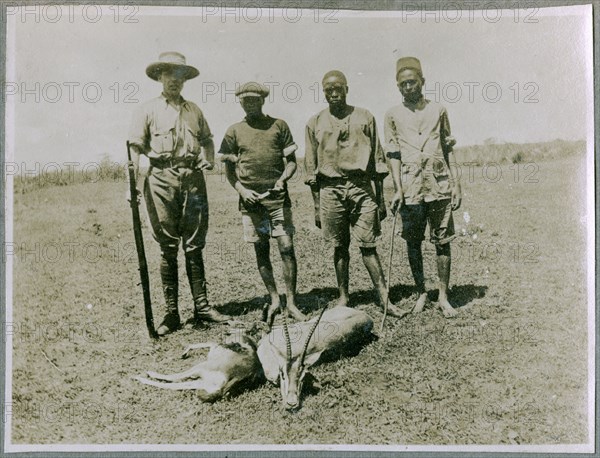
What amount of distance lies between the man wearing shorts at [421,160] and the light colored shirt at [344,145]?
13 cm

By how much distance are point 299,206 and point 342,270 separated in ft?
2.00

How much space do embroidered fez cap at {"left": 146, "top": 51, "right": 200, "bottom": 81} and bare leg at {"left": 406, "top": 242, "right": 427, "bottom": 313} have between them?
2176mm

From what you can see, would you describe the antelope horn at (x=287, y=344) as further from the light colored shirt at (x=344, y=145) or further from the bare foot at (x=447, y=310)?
the bare foot at (x=447, y=310)

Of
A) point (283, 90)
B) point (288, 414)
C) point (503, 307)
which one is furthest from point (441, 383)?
point (283, 90)

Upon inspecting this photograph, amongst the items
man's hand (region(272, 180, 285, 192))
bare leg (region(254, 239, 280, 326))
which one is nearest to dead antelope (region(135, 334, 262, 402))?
bare leg (region(254, 239, 280, 326))

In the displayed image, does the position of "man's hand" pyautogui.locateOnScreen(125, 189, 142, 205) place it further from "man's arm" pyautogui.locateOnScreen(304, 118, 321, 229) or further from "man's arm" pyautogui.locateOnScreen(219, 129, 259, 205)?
"man's arm" pyautogui.locateOnScreen(304, 118, 321, 229)

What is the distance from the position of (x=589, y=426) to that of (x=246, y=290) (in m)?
2.85

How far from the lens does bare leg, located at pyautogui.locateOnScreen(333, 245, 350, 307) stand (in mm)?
4414

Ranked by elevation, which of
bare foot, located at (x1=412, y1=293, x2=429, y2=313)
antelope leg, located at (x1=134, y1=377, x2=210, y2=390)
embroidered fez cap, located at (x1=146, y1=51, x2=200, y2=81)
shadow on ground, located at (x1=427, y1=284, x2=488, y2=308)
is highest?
embroidered fez cap, located at (x1=146, y1=51, x2=200, y2=81)

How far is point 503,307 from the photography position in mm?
4422

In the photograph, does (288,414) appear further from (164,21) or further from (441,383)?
(164,21)

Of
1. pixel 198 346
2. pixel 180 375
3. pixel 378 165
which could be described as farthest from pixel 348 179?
pixel 180 375

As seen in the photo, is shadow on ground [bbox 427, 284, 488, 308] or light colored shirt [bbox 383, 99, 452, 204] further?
shadow on ground [bbox 427, 284, 488, 308]

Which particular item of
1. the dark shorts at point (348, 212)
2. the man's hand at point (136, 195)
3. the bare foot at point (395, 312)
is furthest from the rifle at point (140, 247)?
the bare foot at point (395, 312)
